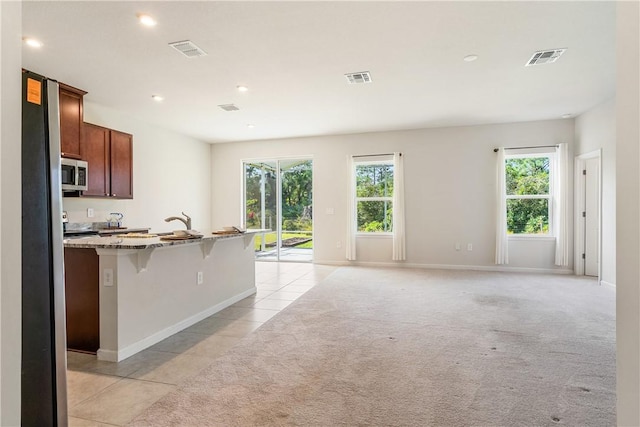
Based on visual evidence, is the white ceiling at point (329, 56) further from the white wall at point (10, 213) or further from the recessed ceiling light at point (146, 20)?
the white wall at point (10, 213)

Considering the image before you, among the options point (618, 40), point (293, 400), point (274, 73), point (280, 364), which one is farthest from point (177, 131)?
point (618, 40)

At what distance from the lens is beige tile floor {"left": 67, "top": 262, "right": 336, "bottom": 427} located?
1950 mm

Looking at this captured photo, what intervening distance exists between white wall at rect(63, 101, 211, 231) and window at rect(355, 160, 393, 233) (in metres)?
3.46

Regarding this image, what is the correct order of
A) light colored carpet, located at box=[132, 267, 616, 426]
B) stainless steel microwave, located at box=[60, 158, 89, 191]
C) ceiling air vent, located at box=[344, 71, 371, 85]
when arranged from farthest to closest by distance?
1. stainless steel microwave, located at box=[60, 158, 89, 191]
2. ceiling air vent, located at box=[344, 71, 371, 85]
3. light colored carpet, located at box=[132, 267, 616, 426]

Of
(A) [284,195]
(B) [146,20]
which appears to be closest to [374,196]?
(A) [284,195]

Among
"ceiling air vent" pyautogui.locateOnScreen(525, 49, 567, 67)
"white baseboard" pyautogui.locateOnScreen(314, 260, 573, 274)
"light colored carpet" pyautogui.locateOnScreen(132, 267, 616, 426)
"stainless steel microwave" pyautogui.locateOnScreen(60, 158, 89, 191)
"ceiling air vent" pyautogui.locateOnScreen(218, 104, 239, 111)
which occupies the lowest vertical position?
"light colored carpet" pyautogui.locateOnScreen(132, 267, 616, 426)

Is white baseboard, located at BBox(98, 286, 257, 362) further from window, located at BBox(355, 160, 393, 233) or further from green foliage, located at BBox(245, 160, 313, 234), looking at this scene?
window, located at BBox(355, 160, 393, 233)

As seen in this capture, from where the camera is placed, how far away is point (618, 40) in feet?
2.78

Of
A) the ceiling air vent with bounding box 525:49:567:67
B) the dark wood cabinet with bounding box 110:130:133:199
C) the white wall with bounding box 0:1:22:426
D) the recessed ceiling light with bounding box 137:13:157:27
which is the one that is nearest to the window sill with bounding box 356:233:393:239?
the ceiling air vent with bounding box 525:49:567:67

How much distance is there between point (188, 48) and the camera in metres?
3.27

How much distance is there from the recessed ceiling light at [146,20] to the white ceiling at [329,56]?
0.17 feet

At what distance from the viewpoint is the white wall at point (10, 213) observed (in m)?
0.73

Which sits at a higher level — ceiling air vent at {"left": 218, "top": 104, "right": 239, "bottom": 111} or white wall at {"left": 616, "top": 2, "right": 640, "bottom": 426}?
ceiling air vent at {"left": 218, "top": 104, "right": 239, "bottom": 111}

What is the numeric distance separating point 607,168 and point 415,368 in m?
4.59
